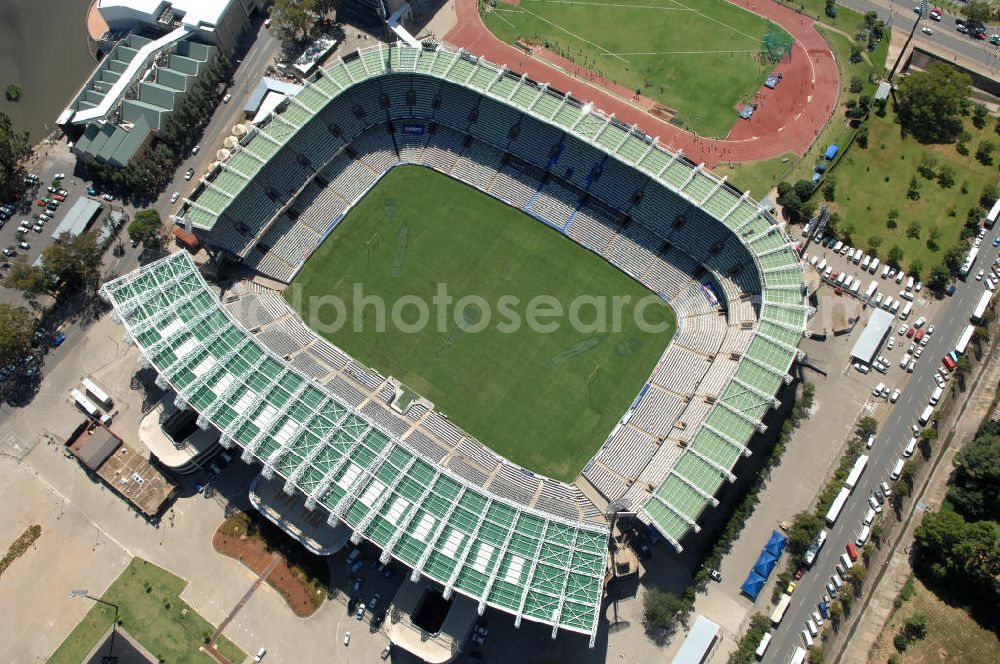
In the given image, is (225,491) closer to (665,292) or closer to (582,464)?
(582,464)

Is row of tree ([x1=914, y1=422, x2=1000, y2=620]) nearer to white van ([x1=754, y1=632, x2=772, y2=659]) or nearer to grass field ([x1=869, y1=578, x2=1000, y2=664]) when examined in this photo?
grass field ([x1=869, y1=578, x2=1000, y2=664])

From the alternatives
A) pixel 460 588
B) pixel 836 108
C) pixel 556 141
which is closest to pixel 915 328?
pixel 836 108

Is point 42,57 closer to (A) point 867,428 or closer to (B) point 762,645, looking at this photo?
(B) point 762,645

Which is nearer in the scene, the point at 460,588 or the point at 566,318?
the point at 460,588

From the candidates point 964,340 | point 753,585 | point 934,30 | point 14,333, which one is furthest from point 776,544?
point 14,333

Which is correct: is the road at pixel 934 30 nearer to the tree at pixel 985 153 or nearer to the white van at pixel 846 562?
the tree at pixel 985 153

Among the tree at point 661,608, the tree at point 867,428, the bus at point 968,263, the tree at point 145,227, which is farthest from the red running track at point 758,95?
the tree at point 661,608
